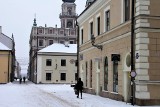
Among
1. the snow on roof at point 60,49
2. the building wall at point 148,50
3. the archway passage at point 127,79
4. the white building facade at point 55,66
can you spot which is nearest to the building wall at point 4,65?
the white building facade at point 55,66

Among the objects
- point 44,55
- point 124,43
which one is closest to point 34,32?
point 44,55

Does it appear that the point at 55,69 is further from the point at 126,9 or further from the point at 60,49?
the point at 126,9

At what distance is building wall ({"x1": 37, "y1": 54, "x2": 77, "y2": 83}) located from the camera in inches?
2630

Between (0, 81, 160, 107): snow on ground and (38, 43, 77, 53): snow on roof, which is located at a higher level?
(38, 43, 77, 53): snow on roof

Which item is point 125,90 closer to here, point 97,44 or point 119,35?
point 119,35

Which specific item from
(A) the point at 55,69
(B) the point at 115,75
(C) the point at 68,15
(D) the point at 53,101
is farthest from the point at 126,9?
(C) the point at 68,15

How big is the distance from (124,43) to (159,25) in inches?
115

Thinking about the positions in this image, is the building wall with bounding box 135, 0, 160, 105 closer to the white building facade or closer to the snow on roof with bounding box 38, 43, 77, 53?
the white building facade

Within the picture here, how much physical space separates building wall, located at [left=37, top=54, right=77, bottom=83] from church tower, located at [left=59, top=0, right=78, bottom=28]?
43215 mm

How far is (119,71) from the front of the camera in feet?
73.0

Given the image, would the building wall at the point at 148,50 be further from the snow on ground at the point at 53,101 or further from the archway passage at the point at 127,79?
the archway passage at the point at 127,79

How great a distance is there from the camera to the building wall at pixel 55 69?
66.8 metres

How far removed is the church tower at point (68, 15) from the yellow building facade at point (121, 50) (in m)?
78.1

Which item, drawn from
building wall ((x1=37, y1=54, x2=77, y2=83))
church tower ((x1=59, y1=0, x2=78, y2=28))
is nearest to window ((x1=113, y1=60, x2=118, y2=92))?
building wall ((x1=37, y1=54, x2=77, y2=83))
